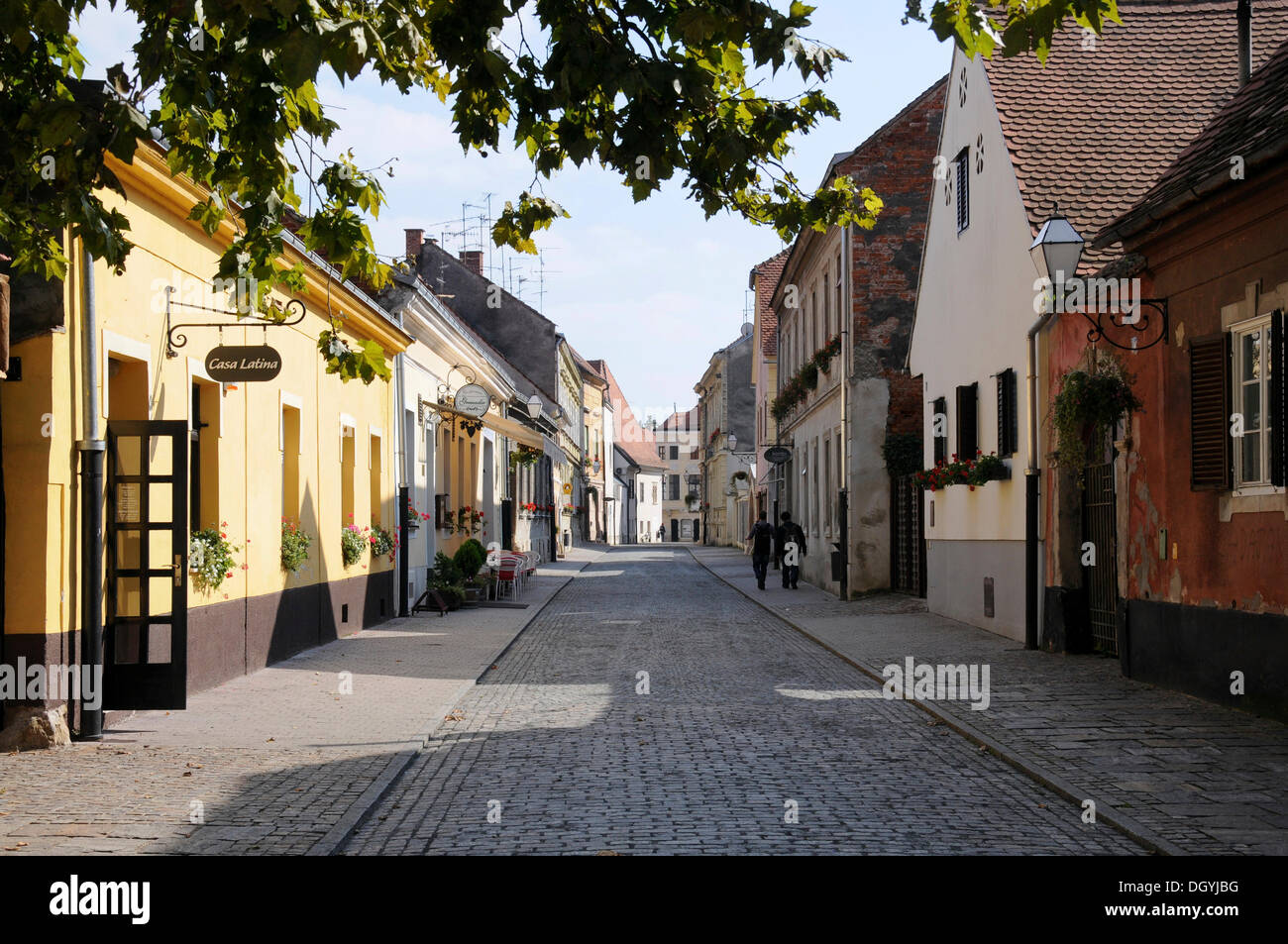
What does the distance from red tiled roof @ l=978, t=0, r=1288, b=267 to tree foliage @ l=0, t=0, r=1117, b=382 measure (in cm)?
837

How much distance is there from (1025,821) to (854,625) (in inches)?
493

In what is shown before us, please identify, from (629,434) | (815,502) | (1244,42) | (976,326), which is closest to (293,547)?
(976,326)

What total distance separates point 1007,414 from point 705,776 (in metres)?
9.81

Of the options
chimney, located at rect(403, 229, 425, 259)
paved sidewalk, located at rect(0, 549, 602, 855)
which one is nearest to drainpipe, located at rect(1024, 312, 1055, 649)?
paved sidewalk, located at rect(0, 549, 602, 855)

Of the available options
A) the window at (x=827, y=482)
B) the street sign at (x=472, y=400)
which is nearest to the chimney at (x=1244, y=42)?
the street sign at (x=472, y=400)

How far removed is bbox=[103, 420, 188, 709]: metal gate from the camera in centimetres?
991

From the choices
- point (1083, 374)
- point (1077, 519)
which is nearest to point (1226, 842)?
point (1083, 374)

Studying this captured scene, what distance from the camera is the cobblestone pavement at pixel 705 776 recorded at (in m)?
6.55

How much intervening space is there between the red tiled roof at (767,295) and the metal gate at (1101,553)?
3610 centimetres

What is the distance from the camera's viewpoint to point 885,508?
82.6 feet

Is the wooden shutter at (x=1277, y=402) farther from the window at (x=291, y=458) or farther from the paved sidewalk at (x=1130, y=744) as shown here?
the window at (x=291, y=458)

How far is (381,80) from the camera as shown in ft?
22.1

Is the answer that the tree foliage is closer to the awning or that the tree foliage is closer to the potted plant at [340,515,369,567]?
the potted plant at [340,515,369,567]
